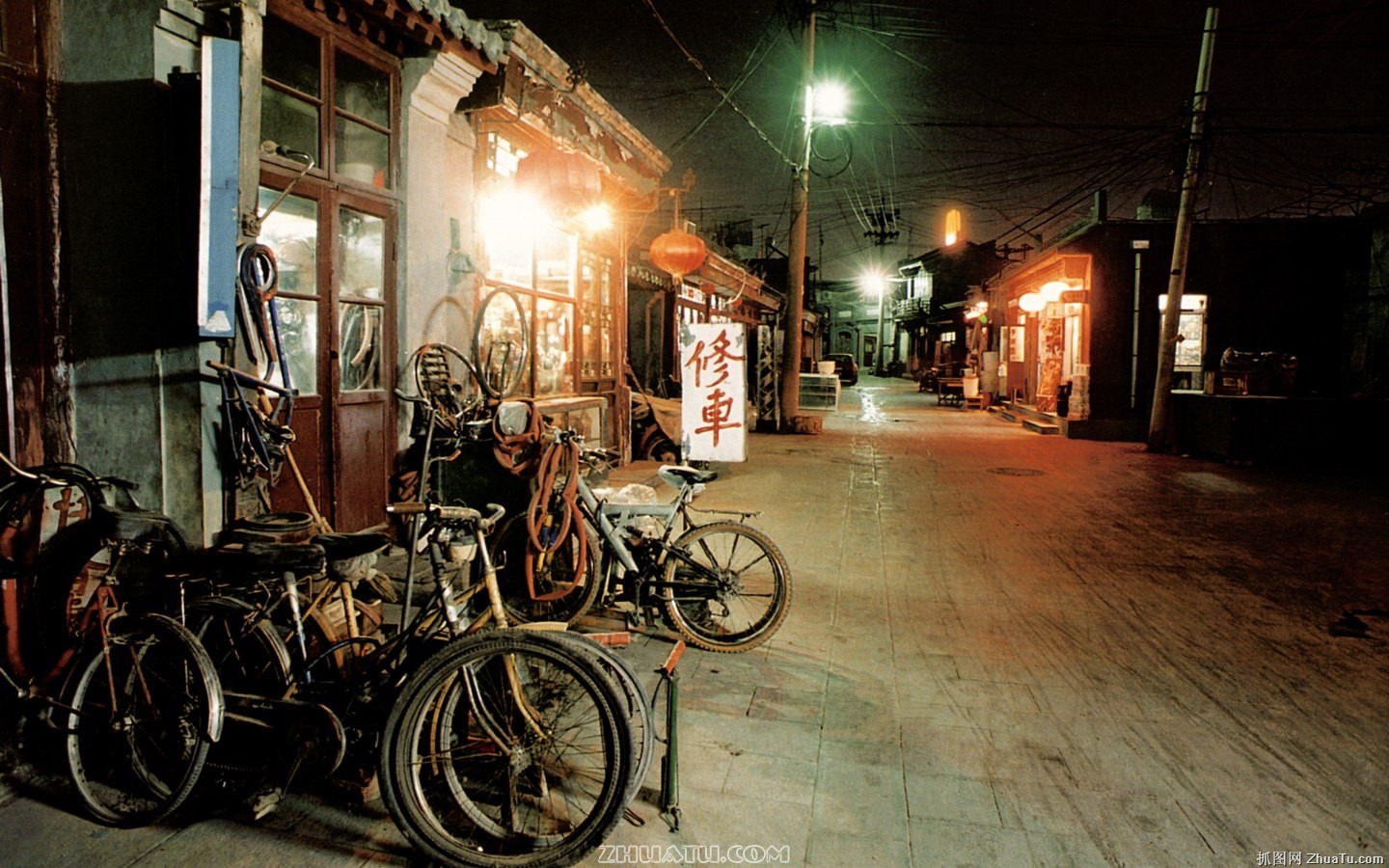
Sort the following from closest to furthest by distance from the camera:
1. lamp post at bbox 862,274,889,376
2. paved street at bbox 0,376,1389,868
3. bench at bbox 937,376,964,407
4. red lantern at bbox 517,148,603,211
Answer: paved street at bbox 0,376,1389,868 → red lantern at bbox 517,148,603,211 → bench at bbox 937,376,964,407 → lamp post at bbox 862,274,889,376

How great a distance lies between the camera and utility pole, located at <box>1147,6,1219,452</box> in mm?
17641

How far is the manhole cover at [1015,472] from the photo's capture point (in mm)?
15195

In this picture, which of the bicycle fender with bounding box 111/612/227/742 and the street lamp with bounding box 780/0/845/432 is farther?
the street lamp with bounding box 780/0/845/432

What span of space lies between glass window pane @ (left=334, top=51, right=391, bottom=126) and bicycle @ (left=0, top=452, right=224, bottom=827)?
420cm

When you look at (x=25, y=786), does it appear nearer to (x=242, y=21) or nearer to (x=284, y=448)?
(x=284, y=448)

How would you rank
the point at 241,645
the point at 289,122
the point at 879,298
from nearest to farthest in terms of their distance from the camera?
the point at 241,645 → the point at 289,122 → the point at 879,298

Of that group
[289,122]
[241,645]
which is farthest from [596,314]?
[241,645]

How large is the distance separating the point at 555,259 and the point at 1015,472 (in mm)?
10048

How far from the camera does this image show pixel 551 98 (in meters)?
9.70

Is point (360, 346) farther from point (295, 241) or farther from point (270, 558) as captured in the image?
point (270, 558)

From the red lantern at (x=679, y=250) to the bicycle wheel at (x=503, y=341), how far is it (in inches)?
143

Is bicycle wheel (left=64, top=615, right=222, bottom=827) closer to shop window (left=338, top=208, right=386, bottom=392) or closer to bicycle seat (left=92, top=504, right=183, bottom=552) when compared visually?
bicycle seat (left=92, top=504, right=183, bottom=552)

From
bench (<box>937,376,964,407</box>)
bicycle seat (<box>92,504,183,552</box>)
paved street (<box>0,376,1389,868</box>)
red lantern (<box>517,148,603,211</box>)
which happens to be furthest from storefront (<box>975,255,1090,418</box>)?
bicycle seat (<box>92,504,183,552</box>)

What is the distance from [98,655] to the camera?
391cm
